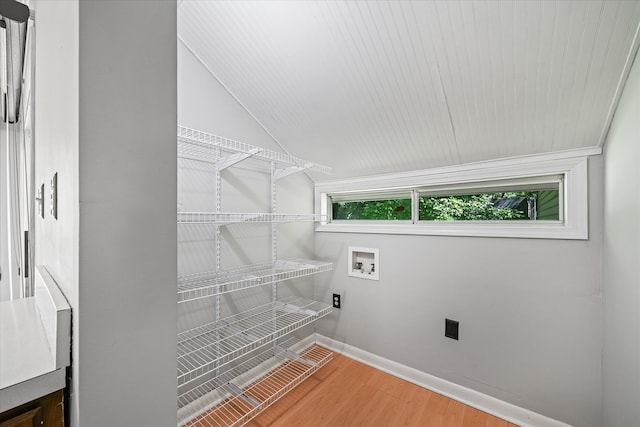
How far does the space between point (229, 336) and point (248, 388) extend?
567mm

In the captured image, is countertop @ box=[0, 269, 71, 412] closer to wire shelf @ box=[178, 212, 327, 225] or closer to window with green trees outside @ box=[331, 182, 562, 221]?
wire shelf @ box=[178, 212, 327, 225]

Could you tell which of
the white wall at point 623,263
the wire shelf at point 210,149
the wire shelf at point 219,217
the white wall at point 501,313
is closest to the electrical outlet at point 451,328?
the white wall at point 501,313

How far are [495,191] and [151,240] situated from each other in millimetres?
1980

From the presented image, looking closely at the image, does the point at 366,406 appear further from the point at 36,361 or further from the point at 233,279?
the point at 36,361

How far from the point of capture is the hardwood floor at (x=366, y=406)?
5.27 ft

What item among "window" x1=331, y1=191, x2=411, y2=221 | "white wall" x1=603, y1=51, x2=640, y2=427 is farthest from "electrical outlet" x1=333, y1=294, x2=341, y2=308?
"white wall" x1=603, y1=51, x2=640, y2=427

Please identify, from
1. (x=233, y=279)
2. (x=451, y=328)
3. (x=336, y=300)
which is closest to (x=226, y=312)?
(x=233, y=279)

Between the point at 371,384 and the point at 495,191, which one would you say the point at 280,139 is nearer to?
the point at 495,191

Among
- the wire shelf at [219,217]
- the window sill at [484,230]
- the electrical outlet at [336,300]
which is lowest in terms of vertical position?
the electrical outlet at [336,300]

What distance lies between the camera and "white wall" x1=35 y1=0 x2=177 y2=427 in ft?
1.46

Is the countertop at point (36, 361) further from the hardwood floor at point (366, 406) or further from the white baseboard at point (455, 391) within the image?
the white baseboard at point (455, 391)

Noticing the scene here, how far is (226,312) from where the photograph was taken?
182cm

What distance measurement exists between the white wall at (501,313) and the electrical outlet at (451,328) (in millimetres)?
30

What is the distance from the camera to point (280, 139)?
84.6 inches
